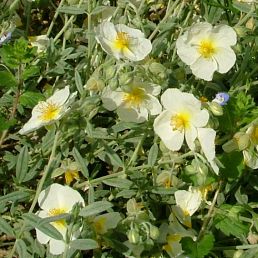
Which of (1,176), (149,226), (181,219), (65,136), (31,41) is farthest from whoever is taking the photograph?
(31,41)

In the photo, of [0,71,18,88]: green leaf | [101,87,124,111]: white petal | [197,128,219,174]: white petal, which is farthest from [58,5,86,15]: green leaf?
[197,128,219,174]: white petal

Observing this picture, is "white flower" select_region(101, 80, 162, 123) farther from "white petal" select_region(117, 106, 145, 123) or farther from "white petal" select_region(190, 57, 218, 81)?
"white petal" select_region(190, 57, 218, 81)

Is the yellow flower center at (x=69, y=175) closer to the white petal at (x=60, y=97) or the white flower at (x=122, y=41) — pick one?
the white petal at (x=60, y=97)

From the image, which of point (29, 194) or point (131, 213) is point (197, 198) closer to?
point (131, 213)

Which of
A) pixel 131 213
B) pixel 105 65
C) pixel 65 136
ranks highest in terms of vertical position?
pixel 105 65

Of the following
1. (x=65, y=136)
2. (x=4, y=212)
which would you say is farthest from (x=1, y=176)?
(x=65, y=136)

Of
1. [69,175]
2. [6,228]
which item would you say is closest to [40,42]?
[69,175]

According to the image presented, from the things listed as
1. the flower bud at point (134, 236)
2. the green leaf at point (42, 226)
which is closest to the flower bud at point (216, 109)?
the flower bud at point (134, 236)
